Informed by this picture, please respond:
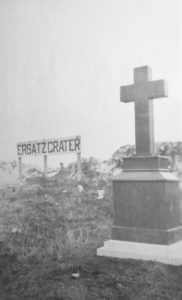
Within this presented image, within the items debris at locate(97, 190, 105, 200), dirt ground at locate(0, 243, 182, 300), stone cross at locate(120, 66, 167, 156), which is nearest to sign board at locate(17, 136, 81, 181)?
debris at locate(97, 190, 105, 200)

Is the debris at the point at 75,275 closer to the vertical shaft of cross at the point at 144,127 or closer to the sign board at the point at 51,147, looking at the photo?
the vertical shaft of cross at the point at 144,127

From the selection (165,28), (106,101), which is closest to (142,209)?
(106,101)

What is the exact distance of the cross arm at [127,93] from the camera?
378 cm

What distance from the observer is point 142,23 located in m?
3.71

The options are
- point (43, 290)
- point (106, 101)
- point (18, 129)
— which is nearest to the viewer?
point (43, 290)

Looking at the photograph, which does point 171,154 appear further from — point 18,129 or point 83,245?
point 18,129

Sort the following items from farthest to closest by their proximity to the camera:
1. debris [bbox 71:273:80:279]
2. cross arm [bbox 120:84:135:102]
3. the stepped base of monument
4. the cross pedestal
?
cross arm [bbox 120:84:135:102] < the cross pedestal < the stepped base of monument < debris [bbox 71:273:80:279]

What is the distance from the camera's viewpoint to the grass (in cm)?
286

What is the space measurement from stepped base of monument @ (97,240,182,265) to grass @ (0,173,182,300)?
9cm

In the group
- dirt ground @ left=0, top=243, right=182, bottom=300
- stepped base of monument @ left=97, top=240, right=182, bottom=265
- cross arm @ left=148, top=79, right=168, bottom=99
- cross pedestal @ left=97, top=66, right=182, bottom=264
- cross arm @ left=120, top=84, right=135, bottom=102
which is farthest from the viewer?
cross arm @ left=120, top=84, right=135, bottom=102

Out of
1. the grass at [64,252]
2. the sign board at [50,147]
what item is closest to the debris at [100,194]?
the grass at [64,252]

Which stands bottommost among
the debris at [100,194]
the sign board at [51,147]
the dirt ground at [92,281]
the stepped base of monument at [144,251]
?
the dirt ground at [92,281]

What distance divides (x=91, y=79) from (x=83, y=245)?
5.60 ft

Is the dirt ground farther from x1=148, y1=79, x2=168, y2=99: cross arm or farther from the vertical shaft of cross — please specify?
x1=148, y1=79, x2=168, y2=99: cross arm
